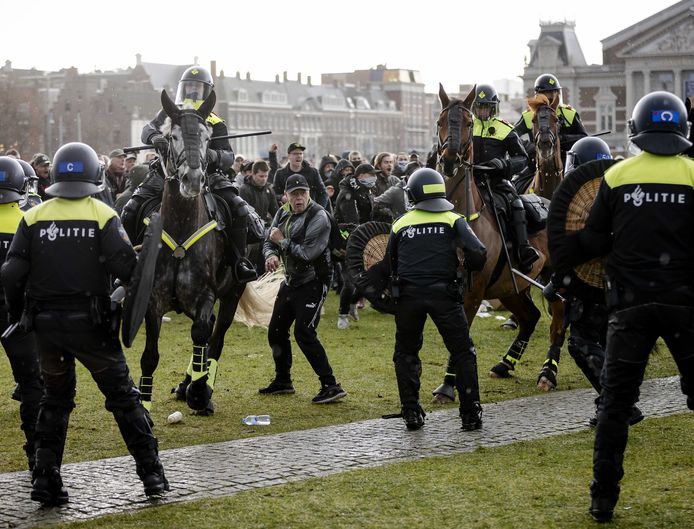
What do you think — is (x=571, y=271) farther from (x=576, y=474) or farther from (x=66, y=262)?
(x=66, y=262)

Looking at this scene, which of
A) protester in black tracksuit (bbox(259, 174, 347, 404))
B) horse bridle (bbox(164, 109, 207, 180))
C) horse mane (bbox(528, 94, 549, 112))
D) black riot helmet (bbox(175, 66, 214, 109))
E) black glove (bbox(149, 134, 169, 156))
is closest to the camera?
horse bridle (bbox(164, 109, 207, 180))

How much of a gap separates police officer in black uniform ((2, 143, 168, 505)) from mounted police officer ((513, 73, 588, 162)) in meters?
7.71

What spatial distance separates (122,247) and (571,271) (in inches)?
111

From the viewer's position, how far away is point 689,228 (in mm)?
7055

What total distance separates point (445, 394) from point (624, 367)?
4227mm

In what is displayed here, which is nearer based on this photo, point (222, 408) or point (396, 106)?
point (222, 408)

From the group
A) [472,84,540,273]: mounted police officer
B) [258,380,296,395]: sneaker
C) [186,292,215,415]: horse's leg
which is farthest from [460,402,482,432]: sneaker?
[472,84,540,273]: mounted police officer

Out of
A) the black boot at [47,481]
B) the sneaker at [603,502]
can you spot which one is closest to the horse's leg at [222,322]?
the black boot at [47,481]

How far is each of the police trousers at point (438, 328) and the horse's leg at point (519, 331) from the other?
2.61m

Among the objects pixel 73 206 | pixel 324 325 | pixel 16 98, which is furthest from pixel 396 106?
pixel 73 206

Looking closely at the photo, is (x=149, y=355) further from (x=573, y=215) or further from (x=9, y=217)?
(x=573, y=215)

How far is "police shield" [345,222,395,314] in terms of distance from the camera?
34.2 feet

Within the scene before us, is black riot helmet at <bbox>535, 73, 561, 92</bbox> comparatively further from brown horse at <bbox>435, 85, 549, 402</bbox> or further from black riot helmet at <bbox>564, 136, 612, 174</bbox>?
black riot helmet at <bbox>564, 136, 612, 174</bbox>

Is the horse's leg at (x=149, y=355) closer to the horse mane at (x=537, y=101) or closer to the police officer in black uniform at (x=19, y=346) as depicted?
the police officer in black uniform at (x=19, y=346)
